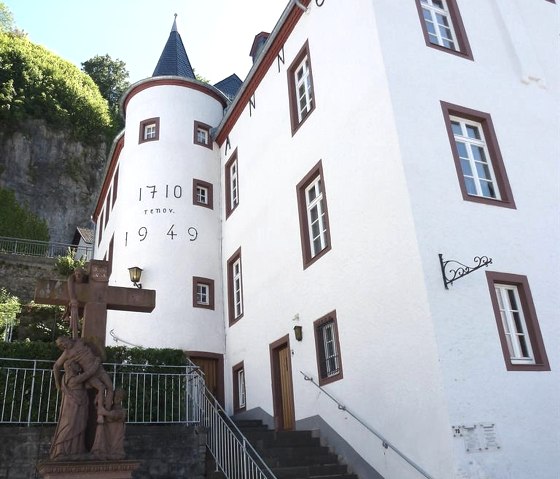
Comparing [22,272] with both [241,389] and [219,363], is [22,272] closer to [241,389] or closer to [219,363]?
[219,363]

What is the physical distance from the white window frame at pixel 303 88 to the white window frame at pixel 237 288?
4857 millimetres

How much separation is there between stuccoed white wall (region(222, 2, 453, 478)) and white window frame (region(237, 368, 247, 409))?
413 mm

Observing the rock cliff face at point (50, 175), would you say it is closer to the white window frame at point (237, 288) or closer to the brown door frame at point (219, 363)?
the white window frame at point (237, 288)

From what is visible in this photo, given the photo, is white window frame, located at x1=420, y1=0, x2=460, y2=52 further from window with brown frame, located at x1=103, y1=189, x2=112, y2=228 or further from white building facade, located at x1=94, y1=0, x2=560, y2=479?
window with brown frame, located at x1=103, y1=189, x2=112, y2=228

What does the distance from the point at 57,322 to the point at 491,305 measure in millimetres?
15924

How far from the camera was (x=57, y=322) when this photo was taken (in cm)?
2005

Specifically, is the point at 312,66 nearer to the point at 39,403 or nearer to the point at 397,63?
the point at 397,63

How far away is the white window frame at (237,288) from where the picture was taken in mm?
15844

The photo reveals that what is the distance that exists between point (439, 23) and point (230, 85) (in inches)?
511

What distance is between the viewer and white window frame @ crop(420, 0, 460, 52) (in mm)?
11781

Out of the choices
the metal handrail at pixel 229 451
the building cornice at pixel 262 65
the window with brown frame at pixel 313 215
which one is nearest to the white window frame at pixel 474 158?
the window with brown frame at pixel 313 215

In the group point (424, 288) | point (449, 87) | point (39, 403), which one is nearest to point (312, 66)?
point (449, 87)

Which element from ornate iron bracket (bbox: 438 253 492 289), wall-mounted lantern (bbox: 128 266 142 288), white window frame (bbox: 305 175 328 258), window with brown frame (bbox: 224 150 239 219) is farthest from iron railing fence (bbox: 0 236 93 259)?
ornate iron bracket (bbox: 438 253 492 289)

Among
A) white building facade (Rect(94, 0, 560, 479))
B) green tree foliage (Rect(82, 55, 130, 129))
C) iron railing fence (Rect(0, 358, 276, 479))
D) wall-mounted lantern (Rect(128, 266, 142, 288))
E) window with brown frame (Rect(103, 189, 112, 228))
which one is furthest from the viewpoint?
green tree foliage (Rect(82, 55, 130, 129))
